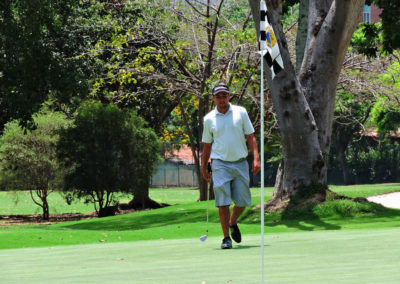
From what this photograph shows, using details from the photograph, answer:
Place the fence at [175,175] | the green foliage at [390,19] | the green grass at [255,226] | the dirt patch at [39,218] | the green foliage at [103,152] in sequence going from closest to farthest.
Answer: the green grass at [255,226]
the green foliage at [390,19]
the green foliage at [103,152]
the dirt patch at [39,218]
the fence at [175,175]

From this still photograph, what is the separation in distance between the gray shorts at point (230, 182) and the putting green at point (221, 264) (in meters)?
0.69

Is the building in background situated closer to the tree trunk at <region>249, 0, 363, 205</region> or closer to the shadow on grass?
the tree trunk at <region>249, 0, 363, 205</region>

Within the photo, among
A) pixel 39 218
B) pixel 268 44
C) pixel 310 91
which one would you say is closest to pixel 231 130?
pixel 268 44

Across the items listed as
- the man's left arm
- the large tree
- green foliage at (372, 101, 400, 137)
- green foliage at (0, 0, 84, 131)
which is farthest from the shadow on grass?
green foliage at (372, 101, 400, 137)

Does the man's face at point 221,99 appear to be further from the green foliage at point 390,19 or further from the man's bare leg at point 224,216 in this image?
the green foliage at point 390,19

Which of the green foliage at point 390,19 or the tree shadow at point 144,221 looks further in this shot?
the green foliage at point 390,19

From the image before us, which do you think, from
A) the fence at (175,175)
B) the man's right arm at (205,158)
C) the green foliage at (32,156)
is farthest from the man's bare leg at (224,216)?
the fence at (175,175)

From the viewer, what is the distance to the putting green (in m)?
6.68

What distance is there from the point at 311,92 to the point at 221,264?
12.1m

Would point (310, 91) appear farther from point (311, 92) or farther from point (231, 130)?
point (231, 130)

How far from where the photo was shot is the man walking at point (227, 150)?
10.4m

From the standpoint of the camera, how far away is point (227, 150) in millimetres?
10406

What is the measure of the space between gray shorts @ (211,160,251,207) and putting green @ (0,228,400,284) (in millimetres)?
689

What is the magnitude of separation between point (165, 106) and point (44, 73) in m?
12.0
